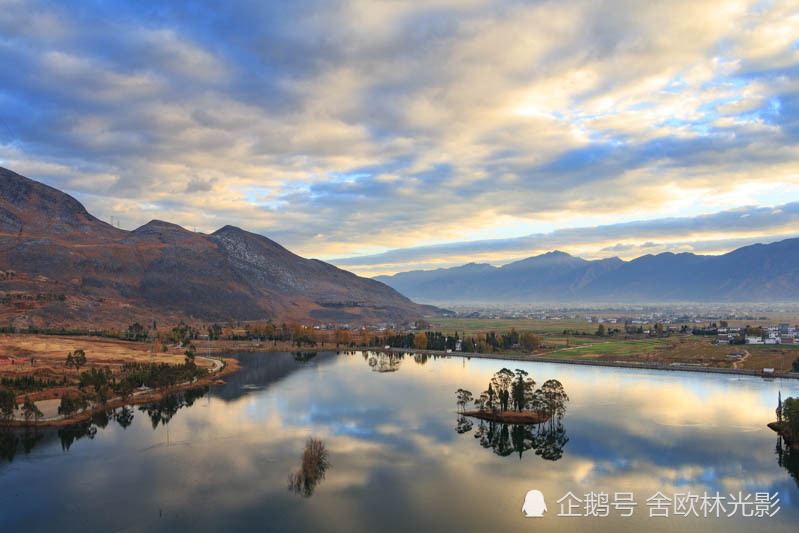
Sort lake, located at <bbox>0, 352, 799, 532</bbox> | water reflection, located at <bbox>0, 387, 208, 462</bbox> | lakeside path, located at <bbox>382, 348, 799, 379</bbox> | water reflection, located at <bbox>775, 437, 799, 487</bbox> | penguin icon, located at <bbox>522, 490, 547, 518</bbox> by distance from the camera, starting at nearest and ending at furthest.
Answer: lake, located at <bbox>0, 352, 799, 532</bbox>, penguin icon, located at <bbox>522, 490, 547, 518</bbox>, water reflection, located at <bbox>775, 437, 799, 487</bbox>, water reflection, located at <bbox>0, 387, 208, 462</bbox>, lakeside path, located at <bbox>382, 348, 799, 379</bbox>

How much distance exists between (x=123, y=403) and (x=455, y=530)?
6574 centimetres

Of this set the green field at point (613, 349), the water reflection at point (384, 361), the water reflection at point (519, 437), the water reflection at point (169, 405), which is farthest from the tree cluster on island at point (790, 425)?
the green field at point (613, 349)

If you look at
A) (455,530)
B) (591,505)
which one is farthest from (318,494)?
Result: (591,505)

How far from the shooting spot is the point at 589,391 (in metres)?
101

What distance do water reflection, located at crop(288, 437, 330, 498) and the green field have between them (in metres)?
111

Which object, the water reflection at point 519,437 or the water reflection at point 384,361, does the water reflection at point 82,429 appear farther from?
the water reflection at point 384,361

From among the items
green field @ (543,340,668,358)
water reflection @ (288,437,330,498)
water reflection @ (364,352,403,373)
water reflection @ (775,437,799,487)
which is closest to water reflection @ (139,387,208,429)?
water reflection @ (288,437,330,498)

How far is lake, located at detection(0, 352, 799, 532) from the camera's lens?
44.6 metres

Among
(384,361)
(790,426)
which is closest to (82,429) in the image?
(384,361)

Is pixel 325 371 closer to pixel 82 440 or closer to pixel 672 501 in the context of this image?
pixel 82 440

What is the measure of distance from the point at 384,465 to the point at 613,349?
12919 cm

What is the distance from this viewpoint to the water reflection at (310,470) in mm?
50581

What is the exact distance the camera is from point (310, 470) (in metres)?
54.1

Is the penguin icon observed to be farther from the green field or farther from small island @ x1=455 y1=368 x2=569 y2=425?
the green field
